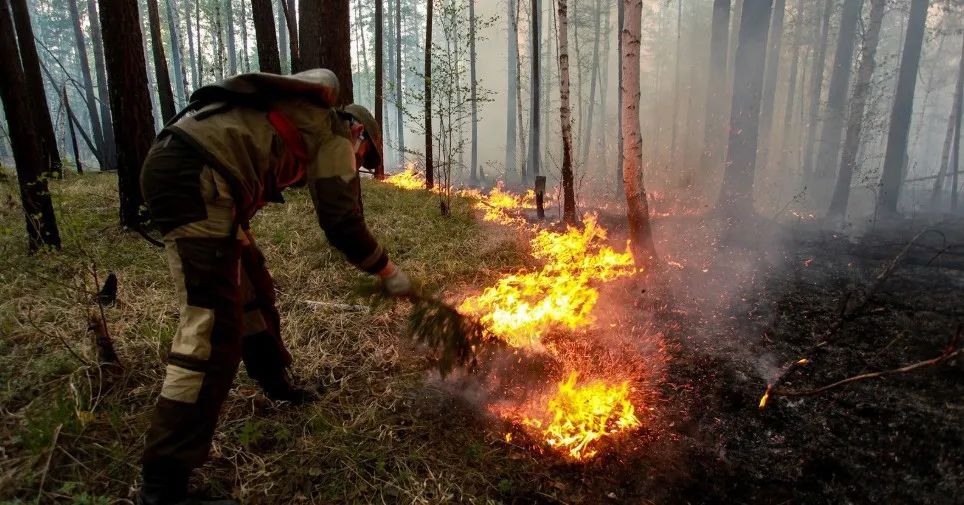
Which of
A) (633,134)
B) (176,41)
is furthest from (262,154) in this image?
(176,41)

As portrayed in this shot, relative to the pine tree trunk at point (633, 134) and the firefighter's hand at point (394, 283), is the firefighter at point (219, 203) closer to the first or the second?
the firefighter's hand at point (394, 283)

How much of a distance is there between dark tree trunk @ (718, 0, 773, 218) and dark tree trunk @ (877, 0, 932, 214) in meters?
6.41

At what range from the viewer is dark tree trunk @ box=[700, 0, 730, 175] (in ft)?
45.6

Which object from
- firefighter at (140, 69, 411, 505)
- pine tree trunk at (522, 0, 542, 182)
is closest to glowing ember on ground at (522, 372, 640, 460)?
firefighter at (140, 69, 411, 505)

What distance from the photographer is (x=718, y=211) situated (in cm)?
1152

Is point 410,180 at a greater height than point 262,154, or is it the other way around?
point 262,154

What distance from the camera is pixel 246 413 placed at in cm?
311

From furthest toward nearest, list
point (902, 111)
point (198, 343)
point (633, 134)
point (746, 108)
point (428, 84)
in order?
point (902, 111) → point (746, 108) → point (428, 84) → point (633, 134) → point (198, 343)

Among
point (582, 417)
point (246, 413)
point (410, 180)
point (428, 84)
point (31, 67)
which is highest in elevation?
point (31, 67)

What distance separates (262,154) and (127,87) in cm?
485

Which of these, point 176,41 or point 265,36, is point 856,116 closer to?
point 265,36

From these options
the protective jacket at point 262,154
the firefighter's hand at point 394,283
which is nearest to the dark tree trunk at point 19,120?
the protective jacket at point 262,154

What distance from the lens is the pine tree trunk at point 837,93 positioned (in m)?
16.0

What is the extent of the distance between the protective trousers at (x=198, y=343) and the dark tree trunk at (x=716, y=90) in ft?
50.8
